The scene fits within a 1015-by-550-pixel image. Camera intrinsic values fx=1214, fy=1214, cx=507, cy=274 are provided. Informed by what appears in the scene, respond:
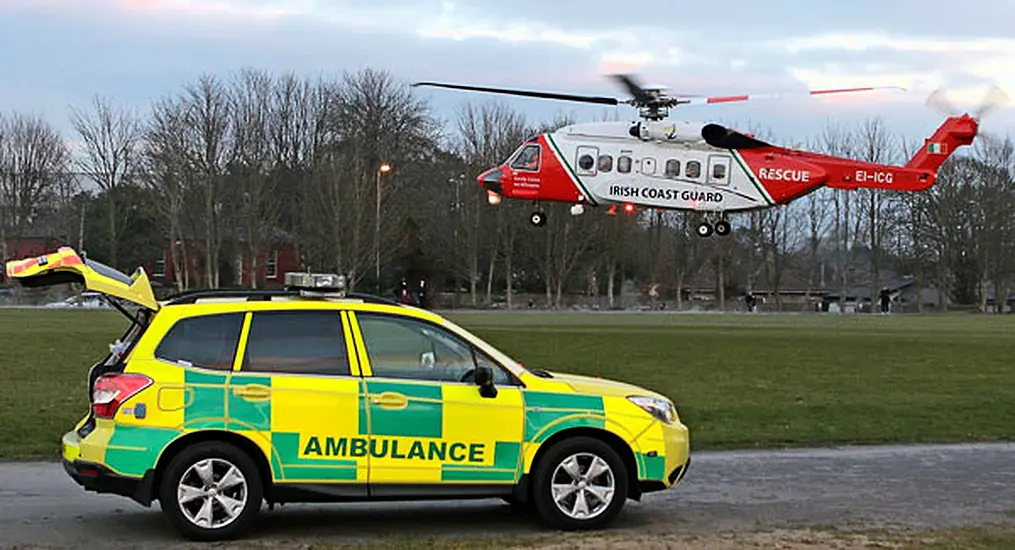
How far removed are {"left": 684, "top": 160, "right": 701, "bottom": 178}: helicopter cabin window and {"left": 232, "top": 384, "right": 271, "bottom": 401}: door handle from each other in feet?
72.7

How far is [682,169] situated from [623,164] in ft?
4.68

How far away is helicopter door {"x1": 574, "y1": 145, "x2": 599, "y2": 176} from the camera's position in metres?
29.5

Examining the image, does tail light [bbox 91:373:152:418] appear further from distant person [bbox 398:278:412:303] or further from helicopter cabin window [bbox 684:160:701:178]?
distant person [bbox 398:278:412:303]

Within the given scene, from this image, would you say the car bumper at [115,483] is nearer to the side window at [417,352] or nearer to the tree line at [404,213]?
the side window at [417,352]

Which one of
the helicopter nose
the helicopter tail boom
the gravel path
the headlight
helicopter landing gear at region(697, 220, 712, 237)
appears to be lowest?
the gravel path

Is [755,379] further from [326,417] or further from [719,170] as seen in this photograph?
[326,417]

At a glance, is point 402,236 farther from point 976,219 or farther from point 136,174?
point 976,219

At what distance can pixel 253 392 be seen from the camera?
27.0 ft

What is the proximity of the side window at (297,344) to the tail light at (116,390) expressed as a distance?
2.33 feet

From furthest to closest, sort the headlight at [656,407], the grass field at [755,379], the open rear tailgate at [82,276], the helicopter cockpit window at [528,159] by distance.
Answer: the helicopter cockpit window at [528,159]
the grass field at [755,379]
the headlight at [656,407]
the open rear tailgate at [82,276]

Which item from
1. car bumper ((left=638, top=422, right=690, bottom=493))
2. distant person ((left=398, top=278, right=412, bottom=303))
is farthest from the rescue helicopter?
distant person ((left=398, top=278, right=412, bottom=303))

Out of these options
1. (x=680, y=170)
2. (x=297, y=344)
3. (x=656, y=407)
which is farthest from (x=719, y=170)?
(x=297, y=344)

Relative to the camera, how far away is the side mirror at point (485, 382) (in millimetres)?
8523

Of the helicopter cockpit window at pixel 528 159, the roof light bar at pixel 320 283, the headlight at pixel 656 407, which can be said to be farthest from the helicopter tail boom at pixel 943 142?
the roof light bar at pixel 320 283
